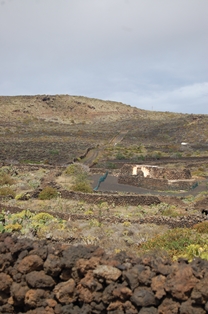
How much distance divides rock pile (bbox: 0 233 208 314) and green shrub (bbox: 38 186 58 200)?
1243 cm

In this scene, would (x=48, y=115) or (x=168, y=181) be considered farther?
(x=48, y=115)

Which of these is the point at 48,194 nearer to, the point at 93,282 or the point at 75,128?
the point at 93,282

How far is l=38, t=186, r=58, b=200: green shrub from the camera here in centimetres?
1830

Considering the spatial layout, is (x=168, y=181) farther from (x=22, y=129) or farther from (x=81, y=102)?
(x=81, y=102)

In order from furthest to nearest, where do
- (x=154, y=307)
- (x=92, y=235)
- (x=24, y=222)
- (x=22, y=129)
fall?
1. (x=22, y=129)
2. (x=24, y=222)
3. (x=92, y=235)
4. (x=154, y=307)

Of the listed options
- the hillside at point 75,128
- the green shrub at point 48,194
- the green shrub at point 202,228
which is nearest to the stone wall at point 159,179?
the green shrub at point 48,194

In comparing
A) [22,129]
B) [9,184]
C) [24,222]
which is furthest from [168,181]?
[22,129]

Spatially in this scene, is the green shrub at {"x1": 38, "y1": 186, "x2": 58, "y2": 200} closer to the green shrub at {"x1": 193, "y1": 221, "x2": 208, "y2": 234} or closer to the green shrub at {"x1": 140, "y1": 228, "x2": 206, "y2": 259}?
the green shrub at {"x1": 193, "y1": 221, "x2": 208, "y2": 234}

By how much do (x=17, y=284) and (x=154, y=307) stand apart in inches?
83.0

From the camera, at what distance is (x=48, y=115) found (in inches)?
4336

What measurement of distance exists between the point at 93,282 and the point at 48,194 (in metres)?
13.7

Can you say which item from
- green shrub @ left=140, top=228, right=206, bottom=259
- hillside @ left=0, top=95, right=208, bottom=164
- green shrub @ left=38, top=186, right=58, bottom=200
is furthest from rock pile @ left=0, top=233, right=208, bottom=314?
hillside @ left=0, top=95, right=208, bottom=164

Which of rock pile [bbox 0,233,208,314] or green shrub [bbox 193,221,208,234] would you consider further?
green shrub [bbox 193,221,208,234]

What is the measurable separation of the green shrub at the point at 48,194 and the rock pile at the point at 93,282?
12426mm
